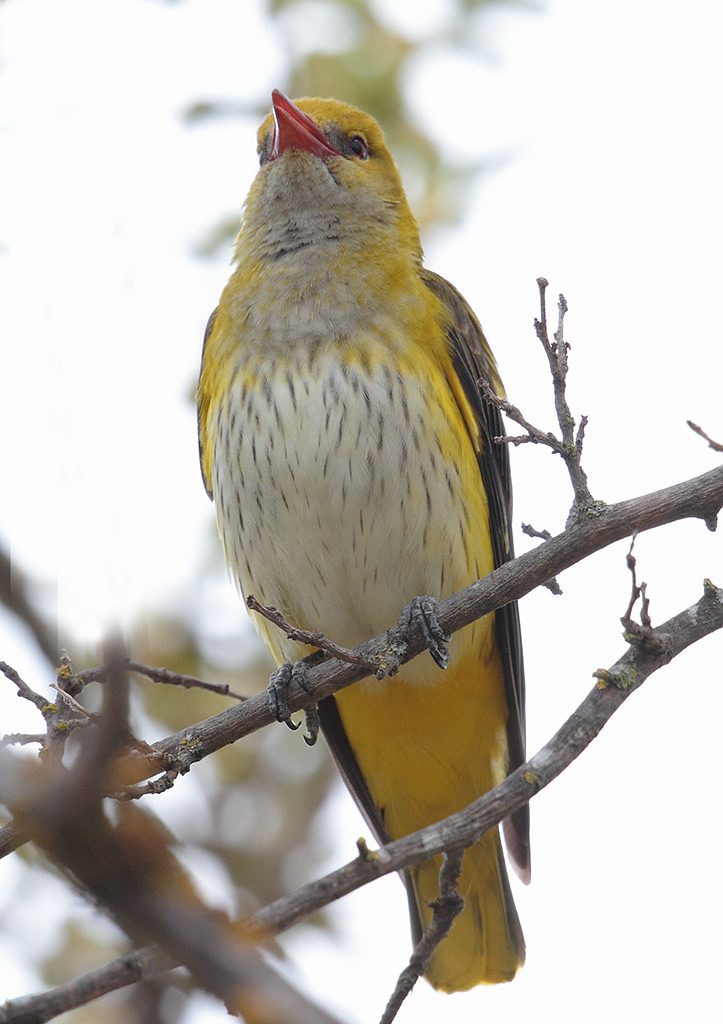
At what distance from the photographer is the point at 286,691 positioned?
364 cm

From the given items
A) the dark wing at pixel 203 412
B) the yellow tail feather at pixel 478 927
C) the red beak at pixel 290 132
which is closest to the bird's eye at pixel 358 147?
the red beak at pixel 290 132

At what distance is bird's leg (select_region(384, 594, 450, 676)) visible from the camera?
3.51 metres

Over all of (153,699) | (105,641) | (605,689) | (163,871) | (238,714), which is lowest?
(163,871)

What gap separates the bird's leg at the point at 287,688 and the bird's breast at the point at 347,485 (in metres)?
0.25

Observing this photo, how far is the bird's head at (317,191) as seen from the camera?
4.73 meters

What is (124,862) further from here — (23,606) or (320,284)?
(320,284)

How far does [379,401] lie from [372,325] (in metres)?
0.37

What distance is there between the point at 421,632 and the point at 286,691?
429 mm

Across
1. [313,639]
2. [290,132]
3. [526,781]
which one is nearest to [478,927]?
[313,639]

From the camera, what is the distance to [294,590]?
426 cm

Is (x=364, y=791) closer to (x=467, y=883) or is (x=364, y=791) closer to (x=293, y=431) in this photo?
(x=467, y=883)

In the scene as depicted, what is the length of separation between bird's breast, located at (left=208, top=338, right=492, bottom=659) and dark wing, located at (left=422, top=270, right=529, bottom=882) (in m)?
0.17

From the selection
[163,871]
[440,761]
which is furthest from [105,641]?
[440,761]

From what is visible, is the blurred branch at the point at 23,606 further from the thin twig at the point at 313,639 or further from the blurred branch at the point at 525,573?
the thin twig at the point at 313,639
